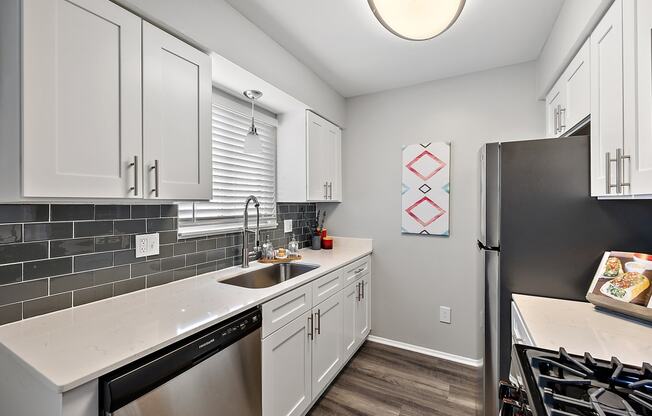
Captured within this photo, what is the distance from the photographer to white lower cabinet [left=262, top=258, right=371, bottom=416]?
1492mm

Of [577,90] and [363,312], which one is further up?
[577,90]

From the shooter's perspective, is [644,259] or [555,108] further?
[555,108]

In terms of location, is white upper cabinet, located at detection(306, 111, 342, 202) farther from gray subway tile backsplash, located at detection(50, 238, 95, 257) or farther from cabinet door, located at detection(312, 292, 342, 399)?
gray subway tile backsplash, located at detection(50, 238, 95, 257)

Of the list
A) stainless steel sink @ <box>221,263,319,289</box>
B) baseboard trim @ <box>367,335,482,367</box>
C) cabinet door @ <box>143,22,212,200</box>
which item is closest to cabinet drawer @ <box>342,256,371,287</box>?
stainless steel sink @ <box>221,263,319,289</box>

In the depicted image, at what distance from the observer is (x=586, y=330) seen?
3.76 ft

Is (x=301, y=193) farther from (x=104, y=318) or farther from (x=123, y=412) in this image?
(x=123, y=412)

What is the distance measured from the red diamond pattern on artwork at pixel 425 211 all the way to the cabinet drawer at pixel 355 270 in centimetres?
61

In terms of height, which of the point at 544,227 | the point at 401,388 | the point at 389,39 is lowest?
the point at 401,388

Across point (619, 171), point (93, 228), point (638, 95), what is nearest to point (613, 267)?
point (619, 171)

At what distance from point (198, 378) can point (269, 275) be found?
1096 mm

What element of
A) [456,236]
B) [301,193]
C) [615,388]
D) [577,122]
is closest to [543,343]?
[615,388]

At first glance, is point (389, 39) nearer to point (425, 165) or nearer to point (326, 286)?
point (425, 165)

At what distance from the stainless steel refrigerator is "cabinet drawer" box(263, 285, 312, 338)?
1049 millimetres

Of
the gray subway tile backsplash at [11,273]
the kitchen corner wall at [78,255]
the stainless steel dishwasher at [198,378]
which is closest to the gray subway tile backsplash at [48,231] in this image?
the kitchen corner wall at [78,255]
